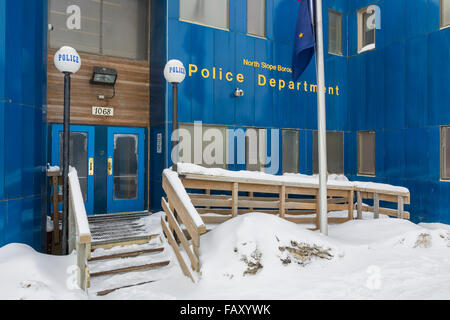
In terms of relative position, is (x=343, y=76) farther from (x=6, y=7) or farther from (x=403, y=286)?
(x=6, y=7)

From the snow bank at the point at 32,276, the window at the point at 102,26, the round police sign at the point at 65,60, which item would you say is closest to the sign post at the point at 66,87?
the round police sign at the point at 65,60

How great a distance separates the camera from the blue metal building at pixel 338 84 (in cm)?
874

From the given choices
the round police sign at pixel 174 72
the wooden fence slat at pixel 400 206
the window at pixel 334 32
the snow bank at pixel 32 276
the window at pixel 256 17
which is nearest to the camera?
the snow bank at pixel 32 276

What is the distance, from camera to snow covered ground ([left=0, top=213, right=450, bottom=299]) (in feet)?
14.6

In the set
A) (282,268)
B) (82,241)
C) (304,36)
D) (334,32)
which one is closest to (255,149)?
(304,36)

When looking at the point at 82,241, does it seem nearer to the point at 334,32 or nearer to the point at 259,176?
the point at 259,176

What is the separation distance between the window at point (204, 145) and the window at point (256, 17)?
327 cm

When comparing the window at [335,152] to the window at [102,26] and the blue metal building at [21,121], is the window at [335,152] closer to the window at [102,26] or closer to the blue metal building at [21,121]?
the window at [102,26]

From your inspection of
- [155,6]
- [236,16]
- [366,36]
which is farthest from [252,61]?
[366,36]

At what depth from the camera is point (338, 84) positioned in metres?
11.5

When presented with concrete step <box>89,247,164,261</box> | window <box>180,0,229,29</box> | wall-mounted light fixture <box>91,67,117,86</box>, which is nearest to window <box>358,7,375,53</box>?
window <box>180,0,229,29</box>

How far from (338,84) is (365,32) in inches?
79.3

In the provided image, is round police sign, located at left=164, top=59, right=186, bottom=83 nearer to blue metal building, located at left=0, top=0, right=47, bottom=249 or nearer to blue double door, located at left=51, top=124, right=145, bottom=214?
blue metal building, located at left=0, top=0, right=47, bottom=249

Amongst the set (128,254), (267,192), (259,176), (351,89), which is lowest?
(128,254)
